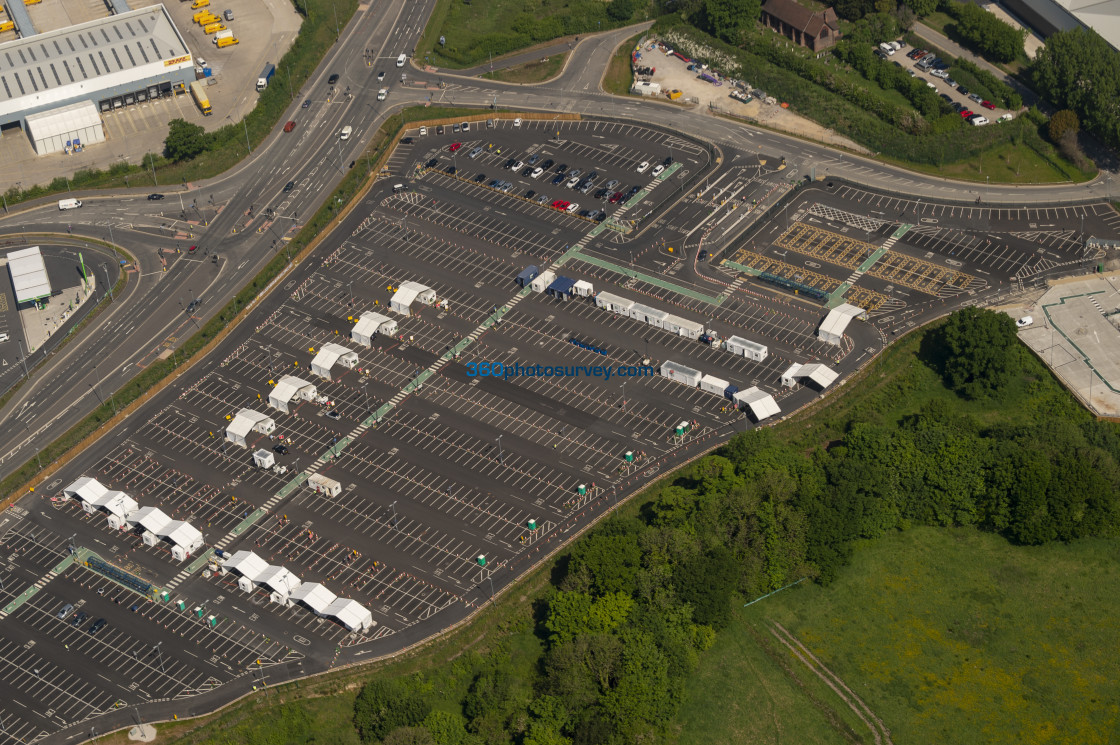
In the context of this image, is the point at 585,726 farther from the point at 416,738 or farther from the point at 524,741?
the point at 416,738

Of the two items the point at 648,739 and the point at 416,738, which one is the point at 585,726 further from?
Result: the point at 416,738

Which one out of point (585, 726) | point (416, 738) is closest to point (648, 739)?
point (585, 726)

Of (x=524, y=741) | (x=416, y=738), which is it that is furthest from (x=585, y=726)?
(x=416, y=738)

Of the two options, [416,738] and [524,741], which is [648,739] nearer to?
[524,741]

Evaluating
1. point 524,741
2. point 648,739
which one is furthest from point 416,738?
point 648,739
